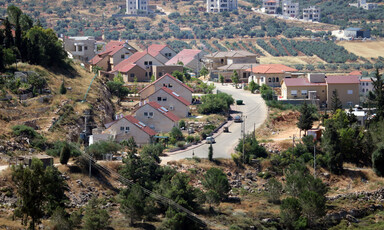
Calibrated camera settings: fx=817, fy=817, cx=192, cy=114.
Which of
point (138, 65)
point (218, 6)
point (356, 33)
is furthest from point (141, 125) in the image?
point (218, 6)

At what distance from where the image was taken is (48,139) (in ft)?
178

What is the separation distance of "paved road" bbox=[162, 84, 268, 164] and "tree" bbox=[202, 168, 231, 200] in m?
4.06

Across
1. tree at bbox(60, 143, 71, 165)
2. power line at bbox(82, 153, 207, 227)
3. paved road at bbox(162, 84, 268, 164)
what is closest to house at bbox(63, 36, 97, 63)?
paved road at bbox(162, 84, 268, 164)

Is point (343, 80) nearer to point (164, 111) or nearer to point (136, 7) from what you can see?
point (164, 111)

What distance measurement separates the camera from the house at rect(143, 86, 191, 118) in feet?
221

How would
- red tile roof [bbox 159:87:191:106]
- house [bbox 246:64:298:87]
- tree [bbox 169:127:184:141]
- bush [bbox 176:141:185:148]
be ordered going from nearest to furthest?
bush [bbox 176:141:185:148] → tree [bbox 169:127:184:141] → red tile roof [bbox 159:87:191:106] → house [bbox 246:64:298:87]

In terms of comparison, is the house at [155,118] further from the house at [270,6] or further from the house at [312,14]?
the house at [270,6]

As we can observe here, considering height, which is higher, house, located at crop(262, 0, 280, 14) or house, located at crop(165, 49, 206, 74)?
house, located at crop(262, 0, 280, 14)

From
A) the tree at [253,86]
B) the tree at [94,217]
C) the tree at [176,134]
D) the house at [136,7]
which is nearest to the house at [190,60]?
the tree at [253,86]

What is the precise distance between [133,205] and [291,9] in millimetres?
142302

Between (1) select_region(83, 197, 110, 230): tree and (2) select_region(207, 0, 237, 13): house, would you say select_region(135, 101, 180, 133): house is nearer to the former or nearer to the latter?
(1) select_region(83, 197, 110, 230): tree

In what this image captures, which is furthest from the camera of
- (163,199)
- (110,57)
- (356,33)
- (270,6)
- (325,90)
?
(270,6)

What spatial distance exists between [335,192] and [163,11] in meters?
125

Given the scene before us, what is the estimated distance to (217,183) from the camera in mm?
51344
